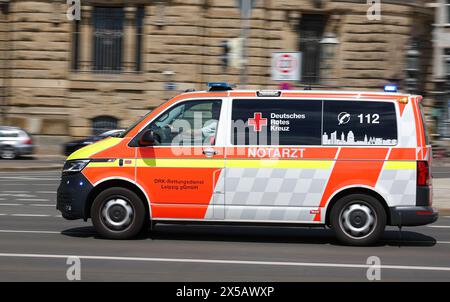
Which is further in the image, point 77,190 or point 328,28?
point 328,28

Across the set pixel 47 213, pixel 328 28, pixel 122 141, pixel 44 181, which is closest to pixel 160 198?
pixel 122 141

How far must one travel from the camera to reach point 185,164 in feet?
34.0

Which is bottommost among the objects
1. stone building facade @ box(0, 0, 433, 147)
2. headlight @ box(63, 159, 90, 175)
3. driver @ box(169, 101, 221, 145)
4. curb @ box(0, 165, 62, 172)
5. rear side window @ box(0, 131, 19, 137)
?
curb @ box(0, 165, 62, 172)

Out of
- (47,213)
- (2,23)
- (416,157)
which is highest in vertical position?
(2,23)

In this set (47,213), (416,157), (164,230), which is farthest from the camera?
(47,213)

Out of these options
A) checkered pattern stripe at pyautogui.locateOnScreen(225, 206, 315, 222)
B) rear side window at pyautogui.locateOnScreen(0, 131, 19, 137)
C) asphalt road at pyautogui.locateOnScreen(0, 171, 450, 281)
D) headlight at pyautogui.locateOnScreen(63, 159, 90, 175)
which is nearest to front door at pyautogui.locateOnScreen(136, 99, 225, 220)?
checkered pattern stripe at pyautogui.locateOnScreen(225, 206, 315, 222)

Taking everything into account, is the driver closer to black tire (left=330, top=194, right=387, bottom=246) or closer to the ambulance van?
the ambulance van

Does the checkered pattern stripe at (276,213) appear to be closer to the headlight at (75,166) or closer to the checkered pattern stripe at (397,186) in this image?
the checkered pattern stripe at (397,186)

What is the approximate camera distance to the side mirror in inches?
407

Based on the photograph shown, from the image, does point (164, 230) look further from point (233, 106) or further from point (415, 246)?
point (415, 246)

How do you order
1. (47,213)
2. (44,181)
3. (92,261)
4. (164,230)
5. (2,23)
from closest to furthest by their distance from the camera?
(92,261)
(164,230)
(47,213)
(44,181)
(2,23)

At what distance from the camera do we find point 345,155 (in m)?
10.2

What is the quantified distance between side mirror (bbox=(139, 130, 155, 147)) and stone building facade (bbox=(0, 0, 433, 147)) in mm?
22525

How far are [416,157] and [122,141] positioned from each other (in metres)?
3.67
